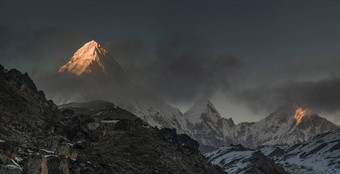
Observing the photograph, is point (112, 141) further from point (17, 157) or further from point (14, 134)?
point (17, 157)

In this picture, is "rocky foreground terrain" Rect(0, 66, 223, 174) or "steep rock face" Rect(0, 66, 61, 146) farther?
"steep rock face" Rect(0, 66, 61, 146)

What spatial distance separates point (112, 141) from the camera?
10556 centimetres

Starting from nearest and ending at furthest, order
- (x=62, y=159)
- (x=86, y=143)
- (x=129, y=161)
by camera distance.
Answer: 1. (x=62, y=159)
2. (x=86, y=143)
3. (x=129, y=161)

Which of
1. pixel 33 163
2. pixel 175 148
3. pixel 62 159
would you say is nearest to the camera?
pixel 33 163

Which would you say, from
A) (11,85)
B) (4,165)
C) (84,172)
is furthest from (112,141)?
(4,165)

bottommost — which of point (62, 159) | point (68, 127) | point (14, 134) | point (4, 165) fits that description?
point (4, 165)

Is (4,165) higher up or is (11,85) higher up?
(11,85)

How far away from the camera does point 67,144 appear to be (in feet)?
232

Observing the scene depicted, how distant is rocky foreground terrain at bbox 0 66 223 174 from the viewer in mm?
60531

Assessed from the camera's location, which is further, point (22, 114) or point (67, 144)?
point (22, 114)

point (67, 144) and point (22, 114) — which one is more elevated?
point (22, 114)

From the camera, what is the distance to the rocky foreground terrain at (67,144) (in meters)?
60.5

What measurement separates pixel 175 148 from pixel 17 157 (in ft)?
253

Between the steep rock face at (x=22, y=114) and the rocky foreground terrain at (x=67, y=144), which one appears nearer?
the rocky foreground terrain at (x=67, y=144)
